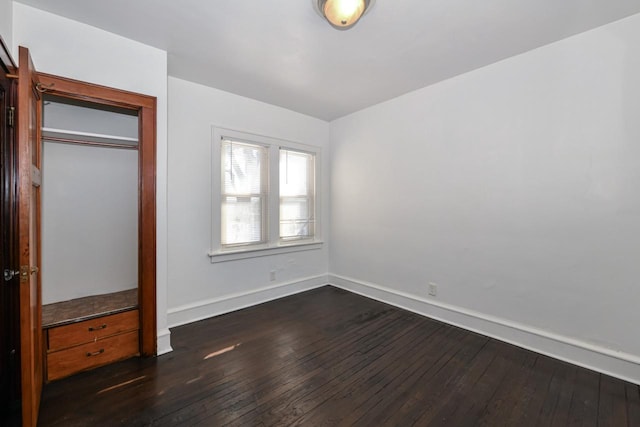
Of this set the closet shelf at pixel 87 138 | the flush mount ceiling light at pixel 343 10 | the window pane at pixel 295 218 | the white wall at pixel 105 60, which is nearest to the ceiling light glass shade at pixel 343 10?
the flush mount ceiling light at pixel 343 10

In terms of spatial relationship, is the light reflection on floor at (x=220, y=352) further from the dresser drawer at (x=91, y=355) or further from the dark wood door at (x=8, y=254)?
the dark wood door at (x=8, y=254)

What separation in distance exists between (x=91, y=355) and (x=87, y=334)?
0.57ft

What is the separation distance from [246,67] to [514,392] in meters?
3.54

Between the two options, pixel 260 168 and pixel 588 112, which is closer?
pixel 588 112

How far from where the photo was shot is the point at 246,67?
2686 mm

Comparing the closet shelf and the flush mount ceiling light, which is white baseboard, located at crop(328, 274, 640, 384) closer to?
the flush mount ceiling light

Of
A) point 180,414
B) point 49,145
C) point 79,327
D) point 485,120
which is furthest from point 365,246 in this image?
point 49,145

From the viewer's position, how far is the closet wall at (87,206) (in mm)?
2385

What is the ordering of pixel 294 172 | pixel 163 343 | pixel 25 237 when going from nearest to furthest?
1. pixel 25 237
2. pixel 163 343
3. pixel 294 172

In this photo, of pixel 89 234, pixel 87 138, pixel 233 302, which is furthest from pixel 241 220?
pixel 87 138

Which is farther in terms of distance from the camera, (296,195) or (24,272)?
(296,195)

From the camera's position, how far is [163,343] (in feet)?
7.85

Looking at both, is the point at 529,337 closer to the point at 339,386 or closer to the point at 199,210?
the point at 339,386

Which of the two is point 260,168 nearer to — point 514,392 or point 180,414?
point 180,414
